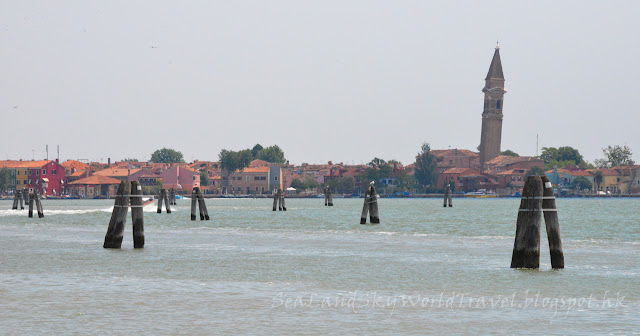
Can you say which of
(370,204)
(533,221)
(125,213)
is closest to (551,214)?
(533,221)

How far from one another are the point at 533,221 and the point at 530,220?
3.6 inches

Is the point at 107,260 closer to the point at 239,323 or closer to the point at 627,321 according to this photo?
the point at 239,323

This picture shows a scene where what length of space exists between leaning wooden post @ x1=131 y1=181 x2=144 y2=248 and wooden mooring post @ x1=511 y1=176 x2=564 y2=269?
11744mm

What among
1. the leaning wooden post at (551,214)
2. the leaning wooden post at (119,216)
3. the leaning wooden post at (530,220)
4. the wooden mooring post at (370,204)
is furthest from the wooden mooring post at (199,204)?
the leaning wooden post at (530,220)

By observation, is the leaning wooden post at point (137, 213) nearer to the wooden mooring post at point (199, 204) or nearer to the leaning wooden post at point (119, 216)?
the leaning wooden post at point (119, 216)

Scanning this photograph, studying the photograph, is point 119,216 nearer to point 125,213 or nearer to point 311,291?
point 125,213

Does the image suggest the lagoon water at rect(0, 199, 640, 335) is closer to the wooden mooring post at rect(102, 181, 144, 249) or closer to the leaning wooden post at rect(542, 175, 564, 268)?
the wooden mooring post at rect(102, 181, 144, 249)

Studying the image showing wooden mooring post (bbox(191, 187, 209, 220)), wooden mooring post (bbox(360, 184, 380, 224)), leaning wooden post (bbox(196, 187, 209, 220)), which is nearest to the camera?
wooden mooring post (bbox(360, 184, 380, 224))

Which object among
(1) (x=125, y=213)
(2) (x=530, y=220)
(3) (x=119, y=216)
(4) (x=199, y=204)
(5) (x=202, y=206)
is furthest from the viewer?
(5) (x=202, y=206)

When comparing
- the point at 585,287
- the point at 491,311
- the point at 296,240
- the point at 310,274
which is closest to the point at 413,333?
the point at 491,311

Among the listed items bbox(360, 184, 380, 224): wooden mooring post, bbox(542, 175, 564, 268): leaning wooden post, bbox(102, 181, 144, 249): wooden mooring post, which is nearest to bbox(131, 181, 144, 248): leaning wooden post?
bbox(102, 181, 144, 249): wooden mooring post

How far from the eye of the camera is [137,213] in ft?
92.6

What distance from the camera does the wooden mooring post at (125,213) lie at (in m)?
27.6

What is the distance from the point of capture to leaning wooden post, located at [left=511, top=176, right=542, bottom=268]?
20.3 m
